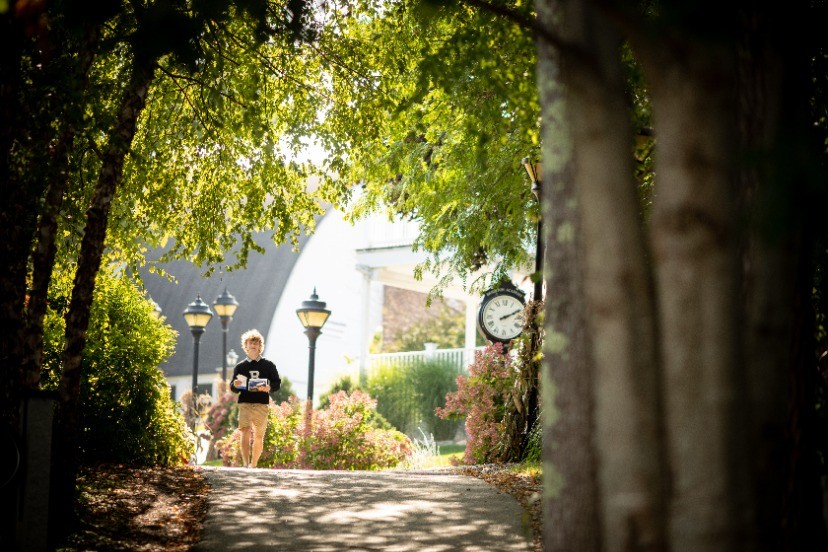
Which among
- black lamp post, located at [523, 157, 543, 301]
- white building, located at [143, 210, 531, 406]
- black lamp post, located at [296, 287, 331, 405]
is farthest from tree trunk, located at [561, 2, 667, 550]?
white building, located at [143, 210, 531, 406]

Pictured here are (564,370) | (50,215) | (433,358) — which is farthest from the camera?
(433,358)

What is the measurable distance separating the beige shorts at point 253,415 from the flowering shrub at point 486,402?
2827mm

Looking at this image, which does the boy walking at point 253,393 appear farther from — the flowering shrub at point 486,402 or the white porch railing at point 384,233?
the white porch railing at point 384,233

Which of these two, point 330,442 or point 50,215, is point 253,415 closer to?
point 330,442

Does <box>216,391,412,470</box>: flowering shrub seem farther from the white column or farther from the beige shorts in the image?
the white column

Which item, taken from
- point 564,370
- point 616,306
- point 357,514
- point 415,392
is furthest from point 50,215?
point 415,392

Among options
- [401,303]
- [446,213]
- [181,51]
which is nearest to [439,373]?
[446,213]

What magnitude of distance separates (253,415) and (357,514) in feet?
18.3

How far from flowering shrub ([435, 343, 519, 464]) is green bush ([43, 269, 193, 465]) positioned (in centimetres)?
409

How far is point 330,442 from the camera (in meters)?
16.4

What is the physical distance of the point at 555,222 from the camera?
3943mm

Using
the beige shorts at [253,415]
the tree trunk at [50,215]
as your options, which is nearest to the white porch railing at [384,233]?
the beige shorts at [253,415]

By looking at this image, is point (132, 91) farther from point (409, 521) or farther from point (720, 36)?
point (720, 36)

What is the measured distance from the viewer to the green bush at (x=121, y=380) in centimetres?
1066
